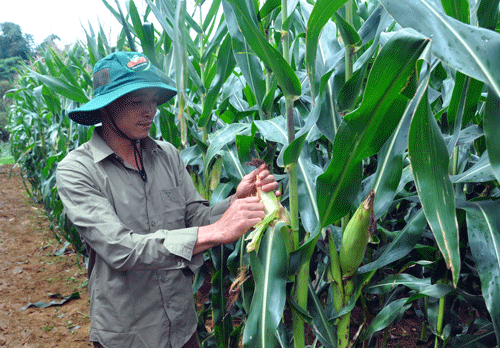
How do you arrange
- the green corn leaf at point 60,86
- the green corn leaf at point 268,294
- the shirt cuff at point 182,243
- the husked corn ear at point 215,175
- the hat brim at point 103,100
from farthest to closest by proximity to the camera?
the green corn leaf at point 60,86
the husked corn ear at point 215,175
the hat brim at point 103,100
the shirt cuff at point 182,243
the green corn leaf at point 268,294

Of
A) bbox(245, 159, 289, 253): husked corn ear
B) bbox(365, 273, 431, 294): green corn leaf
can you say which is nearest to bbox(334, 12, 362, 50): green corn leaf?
bbox(245, 159, 289, 253): husked corn ear

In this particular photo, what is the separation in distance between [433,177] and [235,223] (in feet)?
1.92

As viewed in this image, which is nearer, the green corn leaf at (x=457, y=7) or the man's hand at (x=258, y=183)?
the green corn leaf at (x=457, y=7)

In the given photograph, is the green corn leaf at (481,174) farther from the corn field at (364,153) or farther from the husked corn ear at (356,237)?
Answer: the husked corn ear at (356,237)

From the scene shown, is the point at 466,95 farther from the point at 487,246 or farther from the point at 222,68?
the point at 222,68

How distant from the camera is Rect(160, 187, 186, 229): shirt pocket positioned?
1500mm

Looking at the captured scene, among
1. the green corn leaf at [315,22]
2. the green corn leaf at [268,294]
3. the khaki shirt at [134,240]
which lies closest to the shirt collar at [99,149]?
the khaki shirt at [134,240]

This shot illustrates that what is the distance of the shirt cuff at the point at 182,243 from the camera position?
1159 mm

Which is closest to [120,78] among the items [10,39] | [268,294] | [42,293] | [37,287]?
[268,294]

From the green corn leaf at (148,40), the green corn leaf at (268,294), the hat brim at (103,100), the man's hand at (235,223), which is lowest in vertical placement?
the green corn leaf at (268,294)

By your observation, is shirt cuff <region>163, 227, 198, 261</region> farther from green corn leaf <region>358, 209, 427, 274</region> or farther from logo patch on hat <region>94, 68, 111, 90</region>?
logo patch on hat <region>94, 68, 111, 90</region>

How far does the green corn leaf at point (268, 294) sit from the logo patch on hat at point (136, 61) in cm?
85

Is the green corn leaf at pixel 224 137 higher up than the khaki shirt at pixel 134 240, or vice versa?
the green corn leaf at pixel 224 137

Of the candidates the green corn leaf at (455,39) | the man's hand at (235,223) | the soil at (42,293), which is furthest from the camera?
the soil at (42,293)
